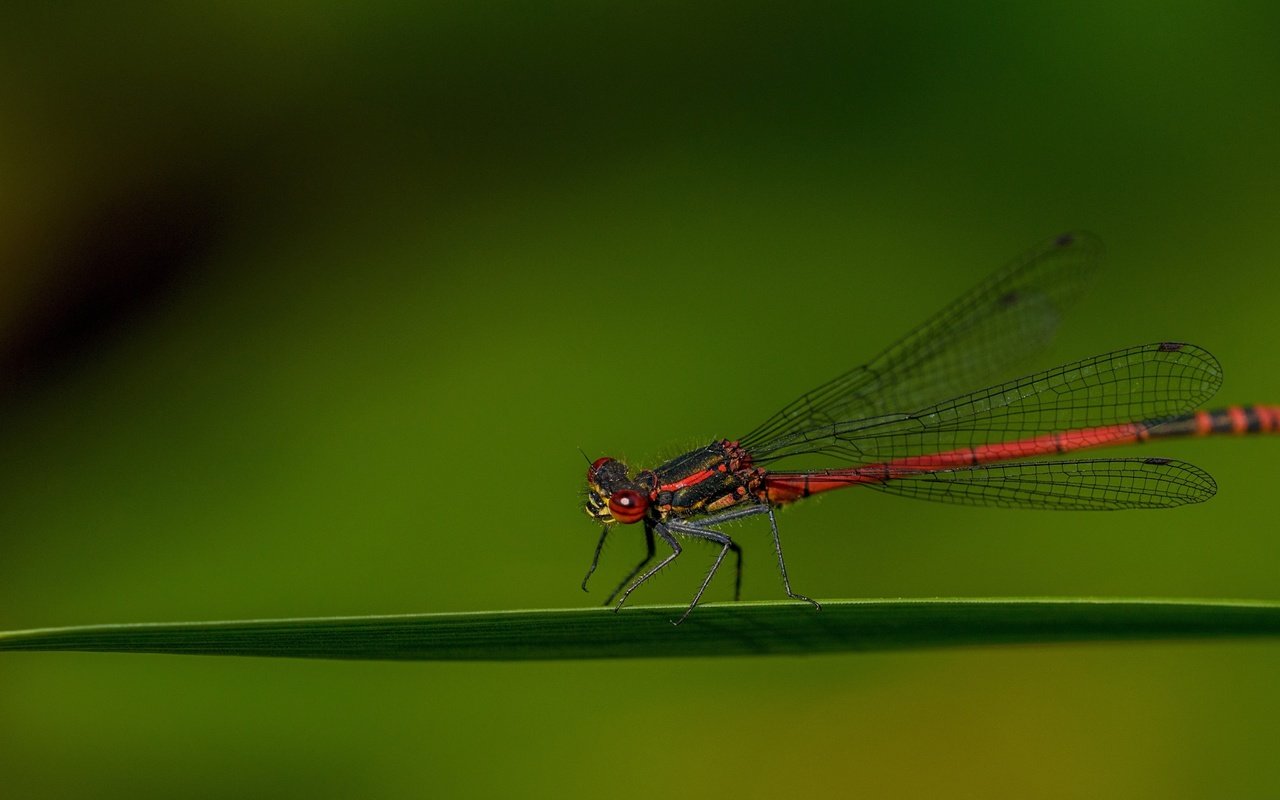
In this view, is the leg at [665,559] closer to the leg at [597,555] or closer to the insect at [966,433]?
the insect at [966,433]

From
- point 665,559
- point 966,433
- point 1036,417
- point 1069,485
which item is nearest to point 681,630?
point 665,559

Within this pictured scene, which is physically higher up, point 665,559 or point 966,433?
point 966,433

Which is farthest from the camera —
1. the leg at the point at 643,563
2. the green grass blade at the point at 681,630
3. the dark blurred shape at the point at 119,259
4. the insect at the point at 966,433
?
the dark blurred shape at the point at 119,259

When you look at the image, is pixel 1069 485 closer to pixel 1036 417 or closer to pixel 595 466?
pixel 1036 417

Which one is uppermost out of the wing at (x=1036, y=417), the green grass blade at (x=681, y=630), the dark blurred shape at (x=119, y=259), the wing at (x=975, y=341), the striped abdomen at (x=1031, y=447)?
the dark blurred shape at (x=119, y=259)

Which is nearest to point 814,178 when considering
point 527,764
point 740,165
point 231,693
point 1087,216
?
point 740,165

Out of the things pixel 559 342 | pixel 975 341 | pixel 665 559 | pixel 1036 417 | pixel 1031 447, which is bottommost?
pixel 665 559

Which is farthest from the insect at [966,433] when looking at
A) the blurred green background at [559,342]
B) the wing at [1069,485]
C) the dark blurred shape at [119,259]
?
the dark blurred shape at [119,259]
